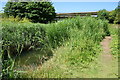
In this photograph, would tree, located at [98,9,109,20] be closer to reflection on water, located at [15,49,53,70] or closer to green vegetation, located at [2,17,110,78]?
green vegetation, located at [2,17,110,78]

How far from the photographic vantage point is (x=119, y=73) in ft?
9.49

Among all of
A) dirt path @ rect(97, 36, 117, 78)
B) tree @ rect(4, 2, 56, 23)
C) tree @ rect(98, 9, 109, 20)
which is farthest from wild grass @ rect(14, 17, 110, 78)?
tree @ rect(4, 2, 56, 23)

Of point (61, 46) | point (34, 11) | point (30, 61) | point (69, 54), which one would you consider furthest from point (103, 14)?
point (30, 61)

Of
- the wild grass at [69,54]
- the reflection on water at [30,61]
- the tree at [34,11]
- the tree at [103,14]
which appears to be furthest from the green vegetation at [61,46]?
the tree at [34,11]

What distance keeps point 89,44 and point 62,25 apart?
1465 millimetres

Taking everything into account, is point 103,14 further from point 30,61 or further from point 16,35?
point 30,61

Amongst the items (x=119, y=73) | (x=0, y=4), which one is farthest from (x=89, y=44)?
(x=0, y=4)

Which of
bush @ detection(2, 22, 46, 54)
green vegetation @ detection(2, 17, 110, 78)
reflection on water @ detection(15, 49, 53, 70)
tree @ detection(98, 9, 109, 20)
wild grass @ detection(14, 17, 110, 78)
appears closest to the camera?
wild grass @ detection(14, 17, 110, 78)

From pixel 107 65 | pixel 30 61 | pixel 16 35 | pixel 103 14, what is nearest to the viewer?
pixel 107 65

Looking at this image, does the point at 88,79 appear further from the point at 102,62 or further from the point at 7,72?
the point at 7,72

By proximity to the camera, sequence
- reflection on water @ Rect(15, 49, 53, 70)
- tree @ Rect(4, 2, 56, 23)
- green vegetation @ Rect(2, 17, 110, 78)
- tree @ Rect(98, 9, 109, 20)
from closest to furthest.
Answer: green vegetation @ Rect(2, 17, 110, 78)
reflection on water @ Rect(15, 49, 53, 70)
tree @ Rect(98, 9, 109, 20)
tree @ Rect(4, 2, 56, 23)

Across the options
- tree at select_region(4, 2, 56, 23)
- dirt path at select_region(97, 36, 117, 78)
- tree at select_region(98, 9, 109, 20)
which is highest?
tree at select_region(4, 2, 56, 23)

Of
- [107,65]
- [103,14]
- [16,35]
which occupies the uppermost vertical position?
[103,14]

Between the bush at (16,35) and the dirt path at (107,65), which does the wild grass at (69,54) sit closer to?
the dirt path at (107,65)
